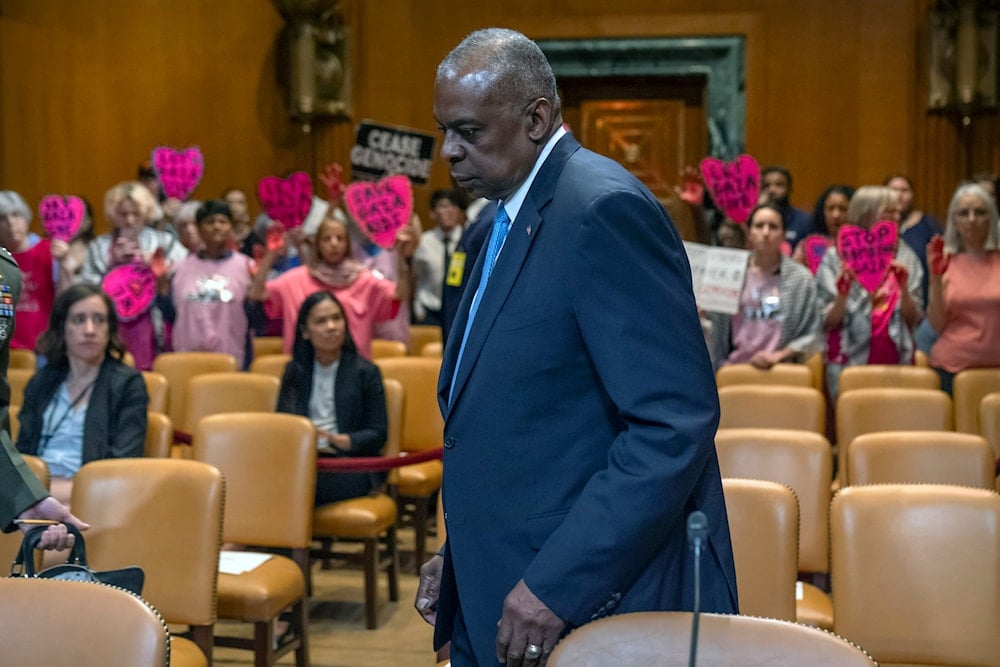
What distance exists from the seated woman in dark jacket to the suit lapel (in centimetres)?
264

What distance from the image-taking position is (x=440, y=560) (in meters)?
2.07

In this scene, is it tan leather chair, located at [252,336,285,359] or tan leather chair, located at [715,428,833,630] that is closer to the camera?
tan leather chair, located at [715,428,833,630]

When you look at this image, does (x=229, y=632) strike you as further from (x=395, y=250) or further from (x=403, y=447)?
(x=395, y=250)

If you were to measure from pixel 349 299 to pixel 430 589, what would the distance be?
13.6 ft

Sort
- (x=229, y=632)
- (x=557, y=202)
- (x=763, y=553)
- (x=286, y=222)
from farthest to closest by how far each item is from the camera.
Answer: (x=286, y=222)
(x=229, y=632)
(x=763, y=553)
(x=557, y=202)

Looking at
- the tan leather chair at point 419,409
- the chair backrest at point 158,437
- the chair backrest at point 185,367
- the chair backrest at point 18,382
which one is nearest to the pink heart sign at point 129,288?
the chair backrest at point 185,367

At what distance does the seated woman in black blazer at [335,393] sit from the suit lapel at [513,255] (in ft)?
9.94

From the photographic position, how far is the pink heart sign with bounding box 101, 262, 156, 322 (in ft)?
19.9

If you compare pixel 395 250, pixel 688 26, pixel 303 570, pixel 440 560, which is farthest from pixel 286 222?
pixel 440 560

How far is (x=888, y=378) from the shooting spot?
17.6 feet

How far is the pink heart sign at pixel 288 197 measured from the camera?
6.79m

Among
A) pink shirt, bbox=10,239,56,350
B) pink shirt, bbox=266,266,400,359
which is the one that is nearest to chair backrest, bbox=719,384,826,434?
pink shirt, bbox=266,266,400,359

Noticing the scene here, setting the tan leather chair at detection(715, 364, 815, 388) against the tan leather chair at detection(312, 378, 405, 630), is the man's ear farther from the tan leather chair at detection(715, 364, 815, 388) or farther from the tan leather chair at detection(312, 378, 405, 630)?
the tan leather chair at detection(715, 364, 815, 388)

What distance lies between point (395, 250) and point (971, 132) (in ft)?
14.9
